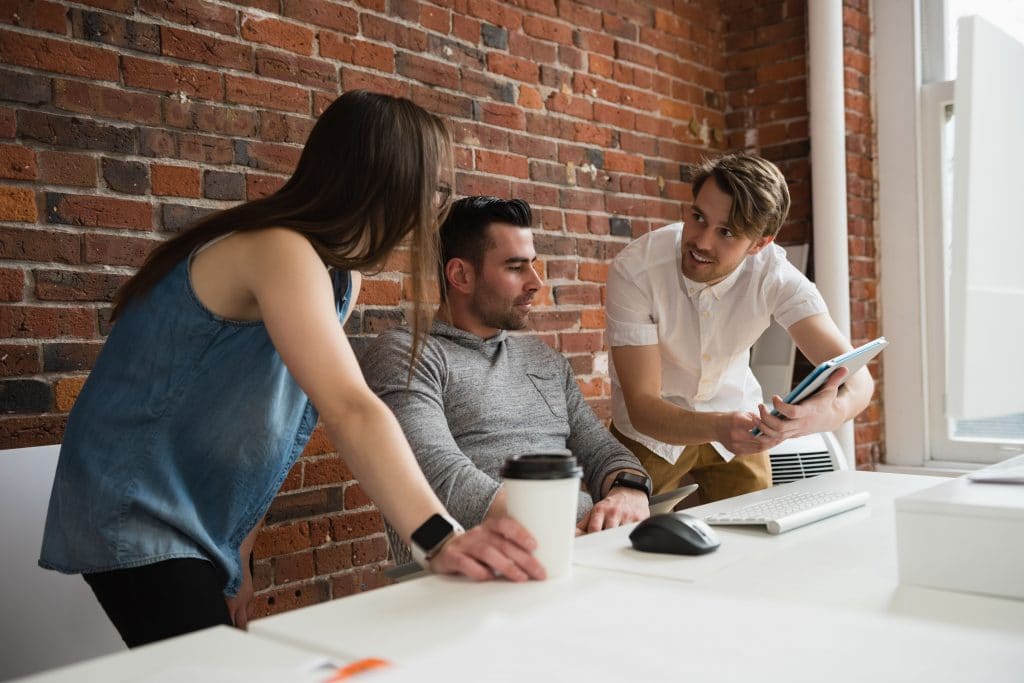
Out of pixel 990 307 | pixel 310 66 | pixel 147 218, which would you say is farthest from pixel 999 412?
pixel 310 66

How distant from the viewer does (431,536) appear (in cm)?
118

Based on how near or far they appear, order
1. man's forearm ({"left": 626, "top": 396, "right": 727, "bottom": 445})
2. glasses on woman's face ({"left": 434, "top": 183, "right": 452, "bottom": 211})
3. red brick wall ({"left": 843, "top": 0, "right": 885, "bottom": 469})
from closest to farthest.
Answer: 1. glasses on woman's face ({"left": 434, "top": 183, "right": 452, "bottom": 211})
2. man's forearm ({"left": 626, "top": 396, "right": 727, "bottom": 445})
3. red brick wall ({"left": 843, "top": 0, "right": 885, "bottom": 469})

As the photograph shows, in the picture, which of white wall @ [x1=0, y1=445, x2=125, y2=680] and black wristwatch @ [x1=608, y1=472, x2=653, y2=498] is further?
black wristwatch @ [x1=608, y1=472, x2=653, y2=498]

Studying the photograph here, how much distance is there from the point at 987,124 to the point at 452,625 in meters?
0.73

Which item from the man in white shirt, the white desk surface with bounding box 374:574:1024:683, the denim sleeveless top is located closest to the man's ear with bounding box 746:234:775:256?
the man in white shirt

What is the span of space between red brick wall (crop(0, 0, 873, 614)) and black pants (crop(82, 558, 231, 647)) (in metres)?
0.66

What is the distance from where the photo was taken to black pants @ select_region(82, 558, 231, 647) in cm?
134

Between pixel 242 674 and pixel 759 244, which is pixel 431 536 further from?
pixel 759 244

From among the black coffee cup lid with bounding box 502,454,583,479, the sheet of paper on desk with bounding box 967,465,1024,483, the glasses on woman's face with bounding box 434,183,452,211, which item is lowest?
the sheet of paper on desk with bounding box 967,465,1024,483

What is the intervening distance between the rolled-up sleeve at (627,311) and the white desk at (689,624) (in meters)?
1.19

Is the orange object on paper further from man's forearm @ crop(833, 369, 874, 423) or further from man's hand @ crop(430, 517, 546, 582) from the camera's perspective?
man's forearm @ crop(833, 369, 874, 423)

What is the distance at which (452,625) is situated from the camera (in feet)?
3.17

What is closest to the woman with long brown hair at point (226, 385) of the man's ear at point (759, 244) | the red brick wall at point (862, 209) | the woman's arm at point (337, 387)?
the woman's arm at point (337, 387)

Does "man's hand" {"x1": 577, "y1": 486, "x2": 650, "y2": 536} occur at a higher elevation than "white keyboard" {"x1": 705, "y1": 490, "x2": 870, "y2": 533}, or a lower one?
lower
